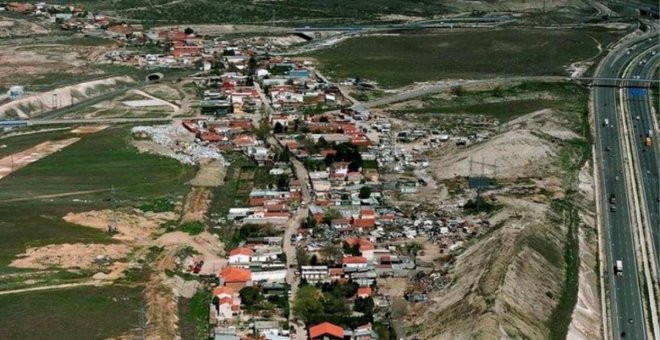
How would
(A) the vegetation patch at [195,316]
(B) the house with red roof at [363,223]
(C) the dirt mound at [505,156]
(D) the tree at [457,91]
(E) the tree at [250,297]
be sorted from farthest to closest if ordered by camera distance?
(D) the tree at [457,91]
(C) the dirt mound at [505,156]
(B) the house with red roof at [363,223]
(E) the tree at [250,297]
(A) the vegetation patch at [195,316]

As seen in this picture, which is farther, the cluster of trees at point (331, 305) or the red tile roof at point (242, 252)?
the red tile roof at point (242, 252)

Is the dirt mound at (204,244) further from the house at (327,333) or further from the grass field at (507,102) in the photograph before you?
the grass field at (507,102)

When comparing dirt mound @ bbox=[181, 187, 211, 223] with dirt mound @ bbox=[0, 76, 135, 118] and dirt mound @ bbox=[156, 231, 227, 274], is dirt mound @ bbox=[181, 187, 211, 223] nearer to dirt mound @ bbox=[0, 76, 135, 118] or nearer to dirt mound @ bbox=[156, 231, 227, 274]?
dirt mound @ bbox=[156, 231, 227, 274]

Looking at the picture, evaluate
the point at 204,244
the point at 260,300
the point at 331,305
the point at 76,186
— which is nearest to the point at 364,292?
the point at 331,305

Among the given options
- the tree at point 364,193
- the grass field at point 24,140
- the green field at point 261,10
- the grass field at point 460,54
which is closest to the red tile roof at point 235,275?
the tree at point 364,193

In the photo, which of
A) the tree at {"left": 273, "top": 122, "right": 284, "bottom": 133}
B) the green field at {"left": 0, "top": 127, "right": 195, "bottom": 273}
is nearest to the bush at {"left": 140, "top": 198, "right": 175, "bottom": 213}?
the green field at {"left": 0, "top": 127, "right": 195, "bottom": 273}

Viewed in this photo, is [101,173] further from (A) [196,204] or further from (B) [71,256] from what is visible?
(B) [71,256]
